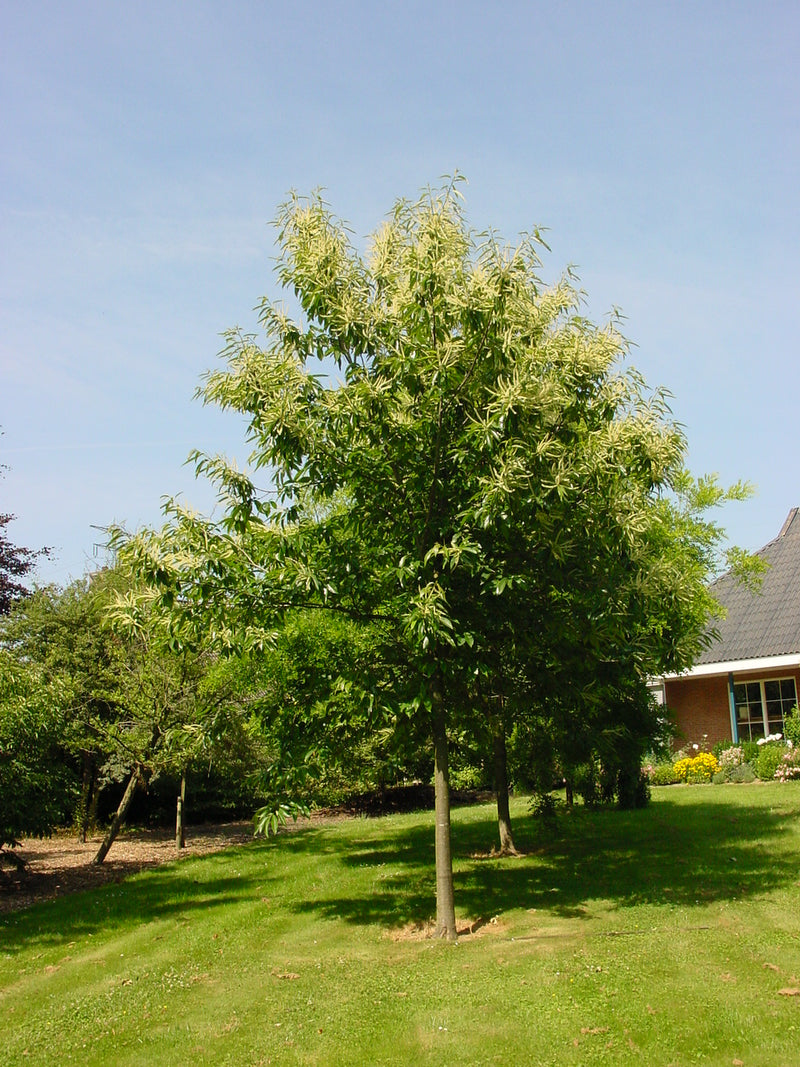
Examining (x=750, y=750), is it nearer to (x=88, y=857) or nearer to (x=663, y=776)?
(x=663, y=776)

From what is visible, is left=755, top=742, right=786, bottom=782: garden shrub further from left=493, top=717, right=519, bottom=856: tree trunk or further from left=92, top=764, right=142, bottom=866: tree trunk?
Answer: left=92, top=764, right=142, bottom=866: tree trunk

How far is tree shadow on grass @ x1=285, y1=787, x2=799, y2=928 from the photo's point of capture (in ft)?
32.2

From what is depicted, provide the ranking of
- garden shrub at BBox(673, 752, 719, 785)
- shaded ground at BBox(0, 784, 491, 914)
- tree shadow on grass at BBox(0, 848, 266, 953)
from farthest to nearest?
garden shrub at BBox(673, 752, 719, 785) < shaded ground at BBox(0, 784, 491, 914) < tree shadow on grass at BBox(0, 848, 266, 953)

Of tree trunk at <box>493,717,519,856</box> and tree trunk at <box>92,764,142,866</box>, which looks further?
tree trunk at <box>92,764,142,866</box>

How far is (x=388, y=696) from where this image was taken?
28.3 feet

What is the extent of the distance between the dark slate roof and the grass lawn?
9.87 meters

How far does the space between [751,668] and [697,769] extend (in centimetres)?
290

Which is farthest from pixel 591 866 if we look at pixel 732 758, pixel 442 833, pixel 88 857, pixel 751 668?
pixel 751 668

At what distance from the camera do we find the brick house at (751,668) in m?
22.7

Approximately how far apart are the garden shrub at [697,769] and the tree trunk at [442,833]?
1414 centimetres

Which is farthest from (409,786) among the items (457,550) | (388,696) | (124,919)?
(457,550)

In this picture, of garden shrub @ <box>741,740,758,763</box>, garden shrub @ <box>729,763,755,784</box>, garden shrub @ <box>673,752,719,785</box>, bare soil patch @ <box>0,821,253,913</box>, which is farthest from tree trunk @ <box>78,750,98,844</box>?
garden shrub @ <box>741,740,758,763</box>

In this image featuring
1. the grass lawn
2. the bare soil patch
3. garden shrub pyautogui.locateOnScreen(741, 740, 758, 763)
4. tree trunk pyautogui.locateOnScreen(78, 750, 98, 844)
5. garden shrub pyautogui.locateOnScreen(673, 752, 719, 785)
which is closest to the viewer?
the grass lawn

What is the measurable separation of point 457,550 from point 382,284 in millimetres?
3228
